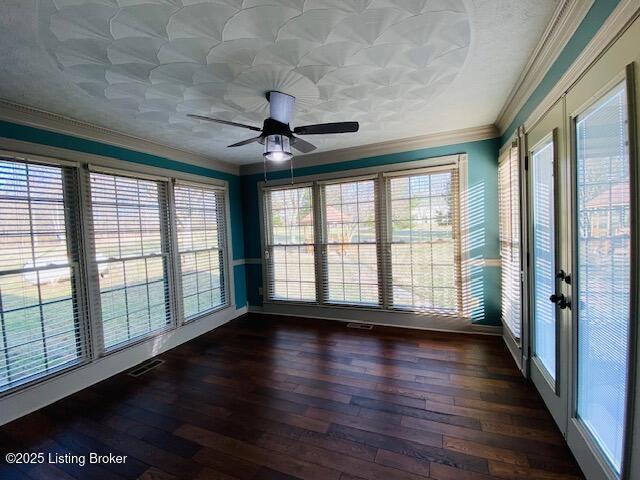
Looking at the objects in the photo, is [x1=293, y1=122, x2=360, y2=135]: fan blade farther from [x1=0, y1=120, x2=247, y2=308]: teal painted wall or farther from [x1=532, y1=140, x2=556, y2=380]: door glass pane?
[x1=0, y1=120, x2=247, y2=308]: teal painted wall

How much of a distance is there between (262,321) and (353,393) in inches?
88.7

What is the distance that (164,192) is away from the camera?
11.4 feet

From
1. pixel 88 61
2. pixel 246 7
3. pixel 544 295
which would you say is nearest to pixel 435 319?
pixel 544 295

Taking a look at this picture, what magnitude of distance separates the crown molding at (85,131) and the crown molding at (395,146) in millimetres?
1228

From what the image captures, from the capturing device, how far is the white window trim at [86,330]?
226cm

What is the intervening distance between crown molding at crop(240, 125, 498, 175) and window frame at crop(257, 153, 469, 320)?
0.59 feet

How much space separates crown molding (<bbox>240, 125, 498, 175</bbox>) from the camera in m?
3.26

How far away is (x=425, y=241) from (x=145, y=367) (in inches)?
138

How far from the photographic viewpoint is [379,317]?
152 inches

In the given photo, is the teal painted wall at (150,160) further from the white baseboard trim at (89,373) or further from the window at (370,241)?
the white baseboard trim at (89,373)

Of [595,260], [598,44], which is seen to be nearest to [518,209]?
[595,260]

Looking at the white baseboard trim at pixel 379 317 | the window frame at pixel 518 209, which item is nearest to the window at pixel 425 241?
the white baseboard trim at pixel 379 317

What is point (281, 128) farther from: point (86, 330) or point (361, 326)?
point (361, 326)

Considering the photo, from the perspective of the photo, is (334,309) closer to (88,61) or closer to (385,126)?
(385,126)
